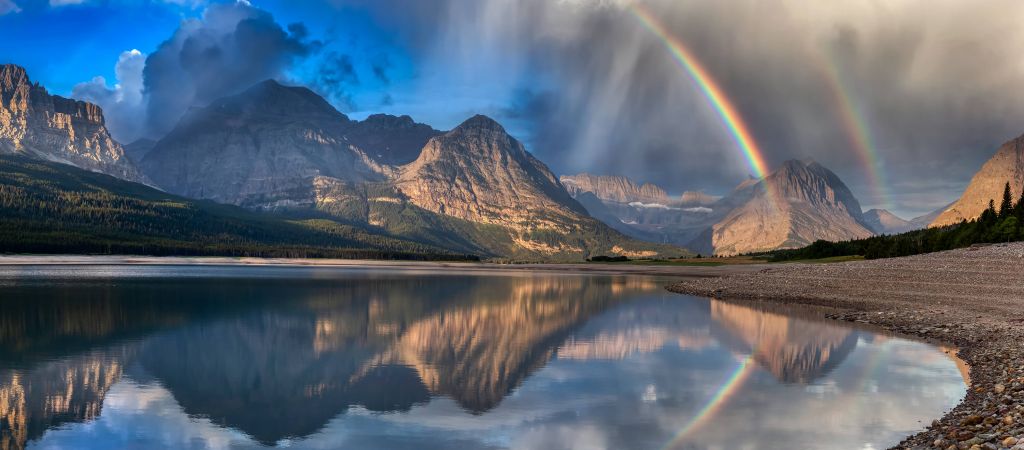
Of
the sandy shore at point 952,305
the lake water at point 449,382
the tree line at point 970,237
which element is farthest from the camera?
the tree line at point 970,237

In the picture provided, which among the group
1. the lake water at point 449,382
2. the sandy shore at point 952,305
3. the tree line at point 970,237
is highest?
the tree line at point 970,237

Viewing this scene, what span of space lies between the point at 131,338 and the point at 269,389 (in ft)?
63.5

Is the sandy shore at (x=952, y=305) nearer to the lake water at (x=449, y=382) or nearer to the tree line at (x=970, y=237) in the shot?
the lake water at (x=449, y=382)

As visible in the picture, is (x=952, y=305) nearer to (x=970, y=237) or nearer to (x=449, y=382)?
(x=449, y=382)

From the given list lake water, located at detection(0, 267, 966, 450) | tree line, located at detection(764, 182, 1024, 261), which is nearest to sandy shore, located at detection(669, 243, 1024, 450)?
lake water, located at detection(0, 267, 966, 450)

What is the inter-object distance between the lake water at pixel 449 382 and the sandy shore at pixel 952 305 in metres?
2.01

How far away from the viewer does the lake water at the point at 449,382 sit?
22422mm

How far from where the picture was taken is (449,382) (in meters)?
31.5

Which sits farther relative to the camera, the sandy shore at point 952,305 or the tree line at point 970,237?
the tree line at point 970,237

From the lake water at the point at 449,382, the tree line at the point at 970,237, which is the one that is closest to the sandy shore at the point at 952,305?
the lake water at the point at 449,382

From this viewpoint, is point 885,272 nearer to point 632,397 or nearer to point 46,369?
point 632,397

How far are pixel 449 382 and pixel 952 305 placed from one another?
4987 cm

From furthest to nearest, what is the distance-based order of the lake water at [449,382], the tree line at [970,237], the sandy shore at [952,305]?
the tree line at [970,237] < the lake water at [449,382] < the sandy shore at [952,305]

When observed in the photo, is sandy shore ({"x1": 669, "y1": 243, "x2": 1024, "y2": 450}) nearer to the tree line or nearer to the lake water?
the lake water
